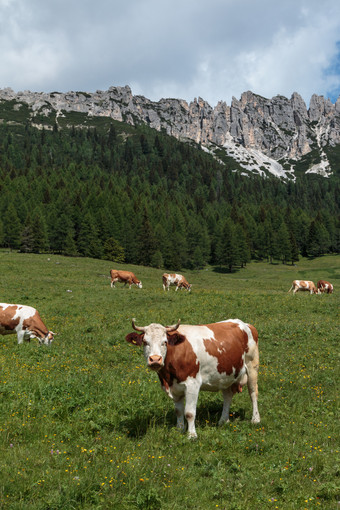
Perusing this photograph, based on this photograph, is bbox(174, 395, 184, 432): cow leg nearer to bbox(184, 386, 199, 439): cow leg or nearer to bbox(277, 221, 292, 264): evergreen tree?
bbox(184, 386, 199, 439): cow leg

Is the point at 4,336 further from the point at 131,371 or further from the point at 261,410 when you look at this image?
the point at 261,410

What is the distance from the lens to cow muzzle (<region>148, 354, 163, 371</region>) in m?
7.05

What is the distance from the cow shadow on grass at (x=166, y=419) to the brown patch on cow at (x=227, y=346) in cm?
136

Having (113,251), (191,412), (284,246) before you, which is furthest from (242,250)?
(191,412)

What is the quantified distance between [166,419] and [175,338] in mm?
2368

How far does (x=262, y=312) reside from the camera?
2327 centimetres

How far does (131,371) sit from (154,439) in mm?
5475

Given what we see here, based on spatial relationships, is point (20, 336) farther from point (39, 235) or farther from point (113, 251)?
point (39, 235)

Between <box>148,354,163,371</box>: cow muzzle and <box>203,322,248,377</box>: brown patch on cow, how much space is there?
1813 millimetres

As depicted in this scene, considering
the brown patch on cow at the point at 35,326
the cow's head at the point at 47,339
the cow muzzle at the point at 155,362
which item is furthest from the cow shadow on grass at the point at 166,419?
the brown patch on cow at the point at 35,326

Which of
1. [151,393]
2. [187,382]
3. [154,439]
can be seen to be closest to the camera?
[154,439]

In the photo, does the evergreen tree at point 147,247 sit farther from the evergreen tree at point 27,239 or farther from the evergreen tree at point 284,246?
the evergreen tree at point 284,246

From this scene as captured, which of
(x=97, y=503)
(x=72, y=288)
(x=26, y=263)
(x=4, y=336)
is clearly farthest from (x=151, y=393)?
(x=26, y=263)

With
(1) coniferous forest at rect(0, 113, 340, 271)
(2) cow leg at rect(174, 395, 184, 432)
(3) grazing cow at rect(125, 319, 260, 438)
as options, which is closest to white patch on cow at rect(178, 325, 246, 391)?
(3) grazing cow at rect(125, 319, 260, 438)
